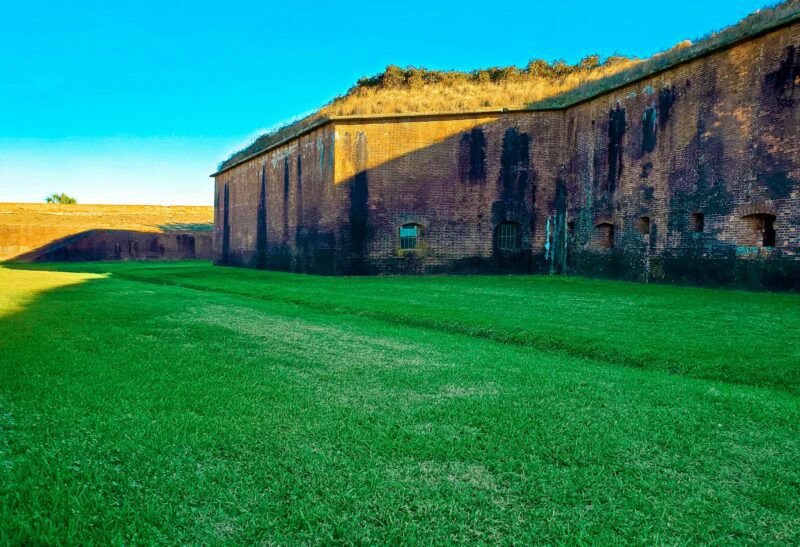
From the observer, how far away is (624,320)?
7.35m

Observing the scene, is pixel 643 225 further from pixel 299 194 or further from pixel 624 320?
Answer: pixel 299 194

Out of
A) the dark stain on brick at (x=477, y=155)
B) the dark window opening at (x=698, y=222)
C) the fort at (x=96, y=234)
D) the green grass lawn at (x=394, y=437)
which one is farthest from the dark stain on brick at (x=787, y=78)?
the fort at (x=96, y=234)

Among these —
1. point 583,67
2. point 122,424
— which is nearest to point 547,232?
point 583,67

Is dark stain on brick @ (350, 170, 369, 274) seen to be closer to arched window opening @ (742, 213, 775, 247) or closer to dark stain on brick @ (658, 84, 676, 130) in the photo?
dark stain on brick @ (658, 84, 676, 130)

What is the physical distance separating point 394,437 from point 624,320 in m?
5.71

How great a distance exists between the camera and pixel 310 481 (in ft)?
7.13

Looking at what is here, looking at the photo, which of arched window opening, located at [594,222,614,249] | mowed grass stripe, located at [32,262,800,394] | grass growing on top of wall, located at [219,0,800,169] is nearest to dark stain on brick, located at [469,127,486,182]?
grass growing on top of wall, located at [219,0,800,169]

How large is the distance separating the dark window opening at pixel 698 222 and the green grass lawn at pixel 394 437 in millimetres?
8613

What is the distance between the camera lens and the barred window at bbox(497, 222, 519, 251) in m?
18.9

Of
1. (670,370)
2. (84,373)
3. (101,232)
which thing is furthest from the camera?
(101,232)

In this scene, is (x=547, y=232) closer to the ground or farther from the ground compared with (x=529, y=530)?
farther from the ground

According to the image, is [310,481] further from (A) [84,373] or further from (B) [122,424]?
(A) [84,373]

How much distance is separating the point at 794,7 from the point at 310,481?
15.5 m

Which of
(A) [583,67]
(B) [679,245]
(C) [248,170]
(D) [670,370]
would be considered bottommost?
(D) [670,370]
